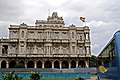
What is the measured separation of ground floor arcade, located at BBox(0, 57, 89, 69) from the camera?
68.8m

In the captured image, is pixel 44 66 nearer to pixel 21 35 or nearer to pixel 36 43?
pixel 36 43

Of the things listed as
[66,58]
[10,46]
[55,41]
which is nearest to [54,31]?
[55,41]

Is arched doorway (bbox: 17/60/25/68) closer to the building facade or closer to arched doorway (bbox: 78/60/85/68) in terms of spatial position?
the building facade

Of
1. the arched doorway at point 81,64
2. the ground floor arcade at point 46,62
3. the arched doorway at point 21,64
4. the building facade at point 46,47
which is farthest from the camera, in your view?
the arched doorway at point 81,64

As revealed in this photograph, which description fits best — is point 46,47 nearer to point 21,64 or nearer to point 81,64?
point 21,64

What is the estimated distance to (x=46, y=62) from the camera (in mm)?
70875

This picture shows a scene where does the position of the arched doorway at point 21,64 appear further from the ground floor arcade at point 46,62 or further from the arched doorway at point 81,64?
the arched doorway at point 81,64

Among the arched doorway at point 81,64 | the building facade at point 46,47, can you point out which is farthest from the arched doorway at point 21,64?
the arched doorway at point 81,64

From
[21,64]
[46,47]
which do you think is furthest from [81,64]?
[21,64]

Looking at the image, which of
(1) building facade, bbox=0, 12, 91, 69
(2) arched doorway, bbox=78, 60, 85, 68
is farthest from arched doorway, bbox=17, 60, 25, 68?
(2) arched doorway, bbox=78, 60, 85, 68

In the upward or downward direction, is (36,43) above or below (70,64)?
above

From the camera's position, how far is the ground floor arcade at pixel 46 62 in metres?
68.8

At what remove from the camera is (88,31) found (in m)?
73.6

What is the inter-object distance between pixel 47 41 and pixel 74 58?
10.5m
